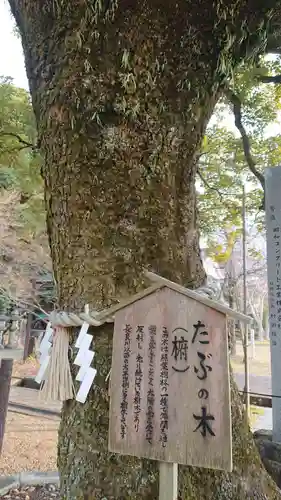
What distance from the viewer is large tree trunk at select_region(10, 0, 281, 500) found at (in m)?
1.51

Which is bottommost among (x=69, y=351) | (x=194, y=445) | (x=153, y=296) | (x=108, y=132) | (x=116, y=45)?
(x=194, y=445)

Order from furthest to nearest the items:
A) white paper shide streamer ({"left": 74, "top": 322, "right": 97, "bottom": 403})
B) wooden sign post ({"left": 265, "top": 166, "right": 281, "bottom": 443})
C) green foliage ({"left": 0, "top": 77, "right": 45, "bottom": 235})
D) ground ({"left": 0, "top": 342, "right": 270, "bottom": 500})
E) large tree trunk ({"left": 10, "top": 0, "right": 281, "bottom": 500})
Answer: green foliage ({"left": 0, "top": 77, "right": 45, "bottom": 235}) < wooden sign post ({"left": 265, "top": 166, "right": 281, "bottom": 443}) < ground ({"left": 0, "top": 342, "right": 270, "bottom": 500}) < large tree trunk ({"left": 10, "top": 0, "right": 281, "bottom": 500}) < white paper shide streamer ({"left": 74, "top": 322, "right": 97, "bottom": 403})

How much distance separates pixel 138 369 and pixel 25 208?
5909 mm

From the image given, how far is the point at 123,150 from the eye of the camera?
61.0 inches

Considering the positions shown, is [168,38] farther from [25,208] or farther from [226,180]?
[25,208]

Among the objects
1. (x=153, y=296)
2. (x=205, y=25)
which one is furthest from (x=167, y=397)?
(x=205, y=25)

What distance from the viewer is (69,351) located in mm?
1458

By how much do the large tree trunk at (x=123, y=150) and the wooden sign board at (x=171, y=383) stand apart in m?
0.30

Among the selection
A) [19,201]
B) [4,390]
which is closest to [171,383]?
[4,390]

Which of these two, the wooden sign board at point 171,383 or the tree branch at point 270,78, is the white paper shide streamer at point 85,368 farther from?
the tree branch at point 270,78

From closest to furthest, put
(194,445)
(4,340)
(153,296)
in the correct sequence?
1. (194,445)
2. (153,296)
3. (4,340)

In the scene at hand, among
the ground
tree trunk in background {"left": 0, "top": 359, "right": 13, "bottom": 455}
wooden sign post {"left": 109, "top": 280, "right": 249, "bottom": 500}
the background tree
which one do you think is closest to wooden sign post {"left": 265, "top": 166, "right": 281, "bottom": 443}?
the ground

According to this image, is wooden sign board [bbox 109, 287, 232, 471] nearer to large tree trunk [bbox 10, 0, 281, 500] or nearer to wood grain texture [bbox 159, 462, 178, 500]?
wood grain texture [bbox 159, 462, 178, 500]

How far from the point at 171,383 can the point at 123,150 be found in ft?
3.02
